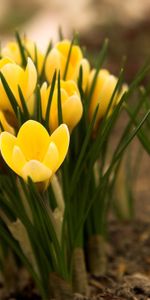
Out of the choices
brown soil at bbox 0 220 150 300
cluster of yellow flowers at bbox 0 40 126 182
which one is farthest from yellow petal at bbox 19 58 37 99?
brown soil at bbox 0 220 150 300

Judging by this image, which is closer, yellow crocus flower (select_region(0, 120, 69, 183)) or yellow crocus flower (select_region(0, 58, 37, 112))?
yellow crocus flower (select_region(0, 120, 69, 183))

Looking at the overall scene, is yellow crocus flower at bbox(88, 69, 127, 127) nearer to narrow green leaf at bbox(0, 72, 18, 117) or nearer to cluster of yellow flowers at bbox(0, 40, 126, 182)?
cluster of yellow flowers at bbox(0, 40, 126, 182)

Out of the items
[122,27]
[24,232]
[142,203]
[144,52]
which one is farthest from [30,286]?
[122,27]

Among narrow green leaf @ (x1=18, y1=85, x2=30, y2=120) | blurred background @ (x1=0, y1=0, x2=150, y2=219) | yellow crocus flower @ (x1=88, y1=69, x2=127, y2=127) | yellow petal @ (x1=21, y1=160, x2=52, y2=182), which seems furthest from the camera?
blurred background @ (x1=0, y1=0, x2=150, y2=219)

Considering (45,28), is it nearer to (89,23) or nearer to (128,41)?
(89,23)

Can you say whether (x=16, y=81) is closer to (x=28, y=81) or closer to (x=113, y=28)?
(x=28, y=81)

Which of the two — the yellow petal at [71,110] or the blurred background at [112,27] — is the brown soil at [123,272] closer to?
the yellow petal at [71,110]

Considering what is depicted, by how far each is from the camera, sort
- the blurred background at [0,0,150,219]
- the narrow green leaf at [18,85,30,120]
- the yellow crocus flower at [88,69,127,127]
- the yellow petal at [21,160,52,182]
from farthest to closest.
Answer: the blurred background at [0,0,150,219]
the yellow crocus flower at [88,69,127,127]
the narrow green leaf at [18,85,30,120]
the yellow petal at [21,160,52,182]
